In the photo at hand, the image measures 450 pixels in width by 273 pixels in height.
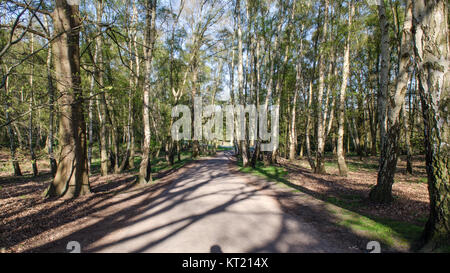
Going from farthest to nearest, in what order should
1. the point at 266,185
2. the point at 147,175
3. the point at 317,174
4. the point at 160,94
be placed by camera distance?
the point at 160,94, the point at 317,174, the point at 147,175, the point at 266,185

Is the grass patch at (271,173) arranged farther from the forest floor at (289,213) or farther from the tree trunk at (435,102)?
the tree trunk at (435,102)

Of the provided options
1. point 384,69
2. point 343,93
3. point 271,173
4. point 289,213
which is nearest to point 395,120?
point 384,69

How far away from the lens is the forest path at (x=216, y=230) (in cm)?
435

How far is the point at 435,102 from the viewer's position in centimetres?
400

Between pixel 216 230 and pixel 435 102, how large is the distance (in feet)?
17.1

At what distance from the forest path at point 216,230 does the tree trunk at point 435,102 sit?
1695 mm

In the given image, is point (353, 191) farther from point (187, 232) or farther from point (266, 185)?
point (187, 232)

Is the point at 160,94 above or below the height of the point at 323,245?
above

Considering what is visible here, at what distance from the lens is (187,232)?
504 cm

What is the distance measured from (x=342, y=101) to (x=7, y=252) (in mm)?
14704

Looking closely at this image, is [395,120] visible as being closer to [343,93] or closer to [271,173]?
[343,93]

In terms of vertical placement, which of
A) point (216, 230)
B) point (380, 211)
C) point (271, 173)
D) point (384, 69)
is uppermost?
point (384, 69)

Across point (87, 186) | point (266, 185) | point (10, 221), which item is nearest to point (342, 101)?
point (266, 185)
